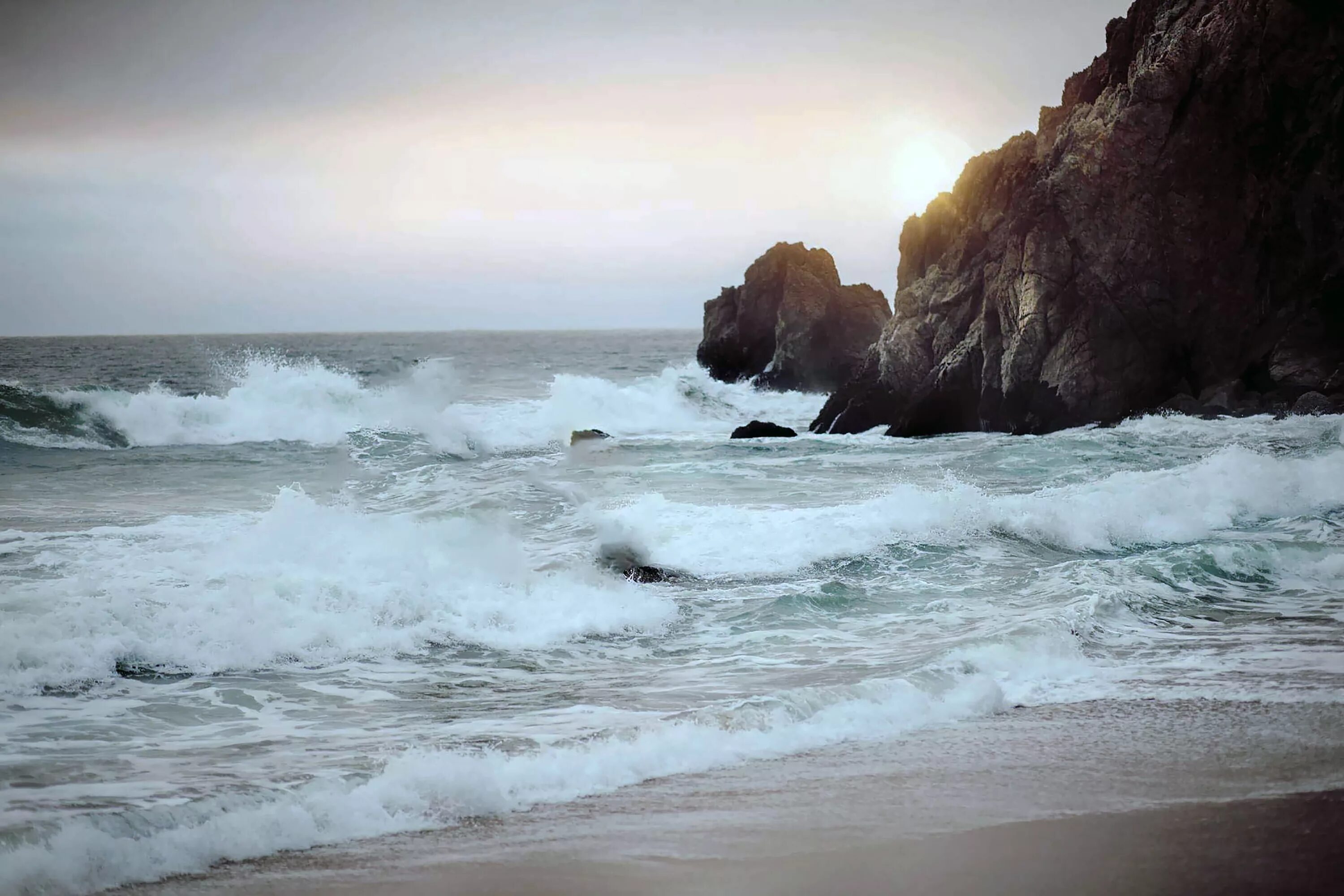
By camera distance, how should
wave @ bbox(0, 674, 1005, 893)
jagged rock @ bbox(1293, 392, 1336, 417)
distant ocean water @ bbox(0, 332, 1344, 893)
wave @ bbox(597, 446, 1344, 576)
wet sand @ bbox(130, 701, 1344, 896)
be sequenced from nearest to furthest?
1. wet sand @ bbox(130, 701, 1344, 896)
2. wave @ bbox(0, 674, 1005, 893)
3. distant ocean water @ bbox(0, 332, 1344, 893)
4. wave @ bbox(597, 446, 1344, 576)
5. jagged rock @ bbox(1293, 392, 1336, 417)

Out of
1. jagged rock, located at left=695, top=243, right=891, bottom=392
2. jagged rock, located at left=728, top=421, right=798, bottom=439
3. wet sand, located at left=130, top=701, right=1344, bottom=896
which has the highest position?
jagged rock, located at left=695, top=243, right=891, bottom=392

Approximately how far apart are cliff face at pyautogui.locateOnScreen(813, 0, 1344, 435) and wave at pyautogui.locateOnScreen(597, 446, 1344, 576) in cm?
1017

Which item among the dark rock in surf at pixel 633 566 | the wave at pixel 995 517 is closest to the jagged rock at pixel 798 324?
the wave at pixel 995 517

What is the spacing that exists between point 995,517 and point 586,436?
59.7ft

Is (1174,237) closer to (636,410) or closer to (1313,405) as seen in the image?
(1313,405)

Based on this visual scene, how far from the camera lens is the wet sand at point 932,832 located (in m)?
4.38

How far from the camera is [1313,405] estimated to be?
2362 centimetres

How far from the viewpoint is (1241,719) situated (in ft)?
20.9

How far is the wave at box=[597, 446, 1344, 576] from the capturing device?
13461 millimetres

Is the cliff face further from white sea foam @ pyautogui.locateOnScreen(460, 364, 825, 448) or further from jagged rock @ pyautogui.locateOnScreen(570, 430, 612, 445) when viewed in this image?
white sea foam @ pyautogui.locateOnScreen(460, 364, 825, 448)

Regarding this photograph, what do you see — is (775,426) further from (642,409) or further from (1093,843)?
(1093,843)

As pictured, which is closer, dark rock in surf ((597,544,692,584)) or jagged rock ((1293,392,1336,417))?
dark rock in surf ((597,544,692,584))

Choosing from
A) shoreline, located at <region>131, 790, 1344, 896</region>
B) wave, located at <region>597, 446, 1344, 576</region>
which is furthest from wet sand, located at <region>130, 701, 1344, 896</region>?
wave, located at <region>597, 446, 1344, 576</region>

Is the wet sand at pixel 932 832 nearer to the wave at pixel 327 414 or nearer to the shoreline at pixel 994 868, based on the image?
the shoreline at pixel 994 868
